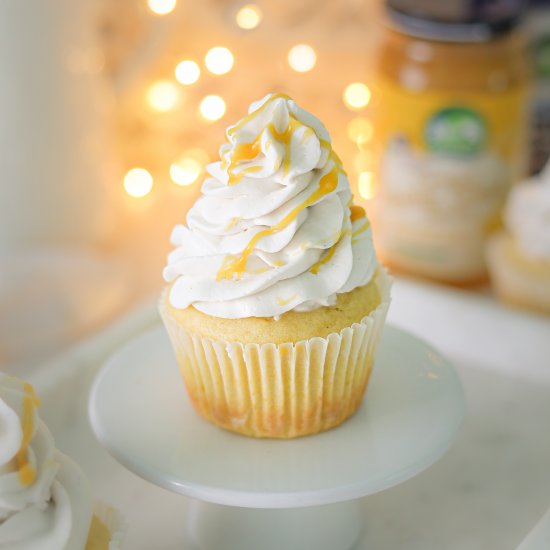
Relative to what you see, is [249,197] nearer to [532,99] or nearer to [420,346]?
[420,346]

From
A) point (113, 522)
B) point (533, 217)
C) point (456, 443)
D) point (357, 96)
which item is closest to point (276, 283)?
point (113, 522)

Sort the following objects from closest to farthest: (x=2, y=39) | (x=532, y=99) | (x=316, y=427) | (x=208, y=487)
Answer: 1. (x=208, y=487)
2. (x=316, y=427)
3. (x=2, y=39)
4. (x=532, y=99)

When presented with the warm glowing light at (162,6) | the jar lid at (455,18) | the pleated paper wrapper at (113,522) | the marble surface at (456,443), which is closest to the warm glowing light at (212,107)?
the warm glowing light at (162,6)

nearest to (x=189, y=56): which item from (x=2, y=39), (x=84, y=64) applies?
(x=84, y=64)

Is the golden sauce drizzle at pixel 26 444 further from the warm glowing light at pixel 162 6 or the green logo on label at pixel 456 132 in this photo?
the warm glowing light at pixel 162 6

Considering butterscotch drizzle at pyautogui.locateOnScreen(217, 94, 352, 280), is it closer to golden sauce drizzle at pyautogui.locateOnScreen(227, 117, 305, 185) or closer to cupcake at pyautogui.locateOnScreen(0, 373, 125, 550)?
golden sauce drizzle at pyautogui.locateOnScreen(227, 117, 305, 185)

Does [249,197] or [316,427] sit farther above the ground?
[249,197]

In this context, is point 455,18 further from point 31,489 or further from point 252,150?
point 31,489
